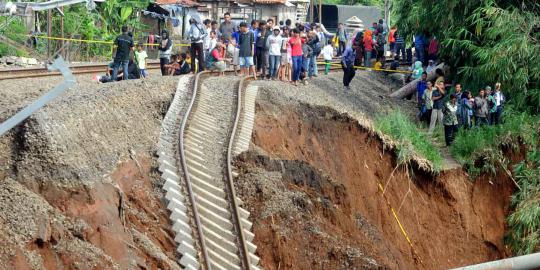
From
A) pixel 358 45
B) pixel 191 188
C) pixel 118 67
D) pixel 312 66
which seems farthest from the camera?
pixel 358 45

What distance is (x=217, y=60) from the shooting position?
25.1 metres

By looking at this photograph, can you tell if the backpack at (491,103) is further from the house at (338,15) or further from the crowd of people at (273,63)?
the house at (338,15)

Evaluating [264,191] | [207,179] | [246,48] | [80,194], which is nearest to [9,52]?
[246,48]

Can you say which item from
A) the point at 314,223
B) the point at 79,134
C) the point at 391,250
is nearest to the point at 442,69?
the point at 391,250

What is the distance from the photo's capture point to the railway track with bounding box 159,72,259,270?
14328 millimetres

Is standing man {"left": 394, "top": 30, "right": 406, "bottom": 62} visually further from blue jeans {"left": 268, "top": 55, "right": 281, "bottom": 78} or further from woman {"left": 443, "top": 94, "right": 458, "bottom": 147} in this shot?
woman {"left": 443, "top": 94, "right": 458, "bottom": 147}

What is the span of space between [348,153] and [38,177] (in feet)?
27.6

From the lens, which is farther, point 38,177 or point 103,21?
point 103,21

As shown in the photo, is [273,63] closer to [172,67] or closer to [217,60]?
[217,60]

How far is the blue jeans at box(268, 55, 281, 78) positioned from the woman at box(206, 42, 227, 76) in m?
1.25

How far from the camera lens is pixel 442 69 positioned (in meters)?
27.3

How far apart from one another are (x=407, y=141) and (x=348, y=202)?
14.2ft

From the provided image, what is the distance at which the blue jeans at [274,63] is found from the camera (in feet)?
79.9

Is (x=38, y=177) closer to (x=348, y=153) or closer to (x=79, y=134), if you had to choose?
(x=79, y=134)
